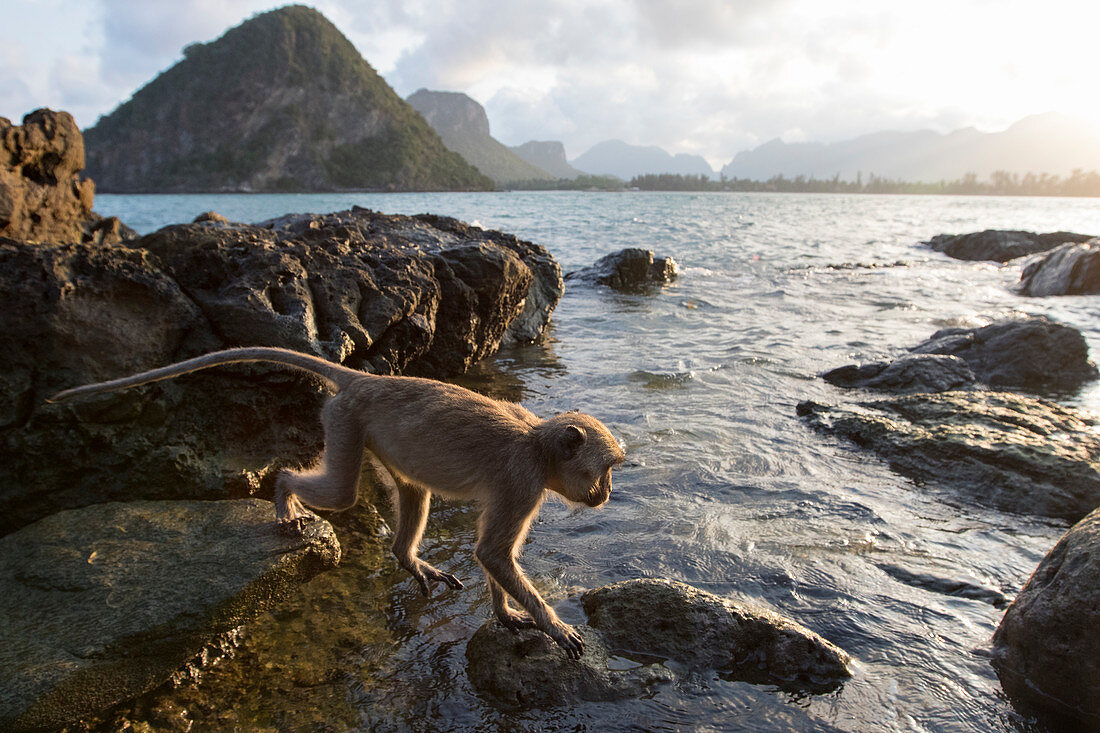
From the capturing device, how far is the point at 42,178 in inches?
386

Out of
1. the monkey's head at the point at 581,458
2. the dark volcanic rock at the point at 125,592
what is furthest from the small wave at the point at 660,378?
the dark volcanic rock at the point at 125,592

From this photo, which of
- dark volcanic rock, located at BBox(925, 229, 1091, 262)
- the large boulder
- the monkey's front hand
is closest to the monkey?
the monkey's front hand

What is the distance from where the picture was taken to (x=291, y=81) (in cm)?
13962

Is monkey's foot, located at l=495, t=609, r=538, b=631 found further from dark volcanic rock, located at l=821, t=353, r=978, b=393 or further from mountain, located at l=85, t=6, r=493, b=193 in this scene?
mountain, located at l=85, t=6, r=493, b=193

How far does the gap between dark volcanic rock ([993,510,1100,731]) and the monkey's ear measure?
3057 millimetres

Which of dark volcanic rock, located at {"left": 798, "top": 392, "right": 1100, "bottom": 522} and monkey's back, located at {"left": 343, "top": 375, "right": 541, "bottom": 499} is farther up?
monkey's back, located at {"left": 343, "top": 375, "right": 541, "bottom": 499}

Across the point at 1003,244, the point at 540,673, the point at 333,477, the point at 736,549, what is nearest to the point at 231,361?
the point at 333,477

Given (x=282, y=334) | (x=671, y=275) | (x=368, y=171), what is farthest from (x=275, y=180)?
(x=282, y=334)

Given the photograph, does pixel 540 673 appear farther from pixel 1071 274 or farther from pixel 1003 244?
pixel 1003 244

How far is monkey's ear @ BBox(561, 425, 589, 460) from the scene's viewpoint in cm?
377

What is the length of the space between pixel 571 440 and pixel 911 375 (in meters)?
8.49

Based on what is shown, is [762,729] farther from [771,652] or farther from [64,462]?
[64,462]

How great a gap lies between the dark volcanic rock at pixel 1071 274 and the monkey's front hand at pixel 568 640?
23837 mm

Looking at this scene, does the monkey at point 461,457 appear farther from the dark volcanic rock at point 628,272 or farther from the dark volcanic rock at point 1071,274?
the dark volcanic rock at point 1071,274
